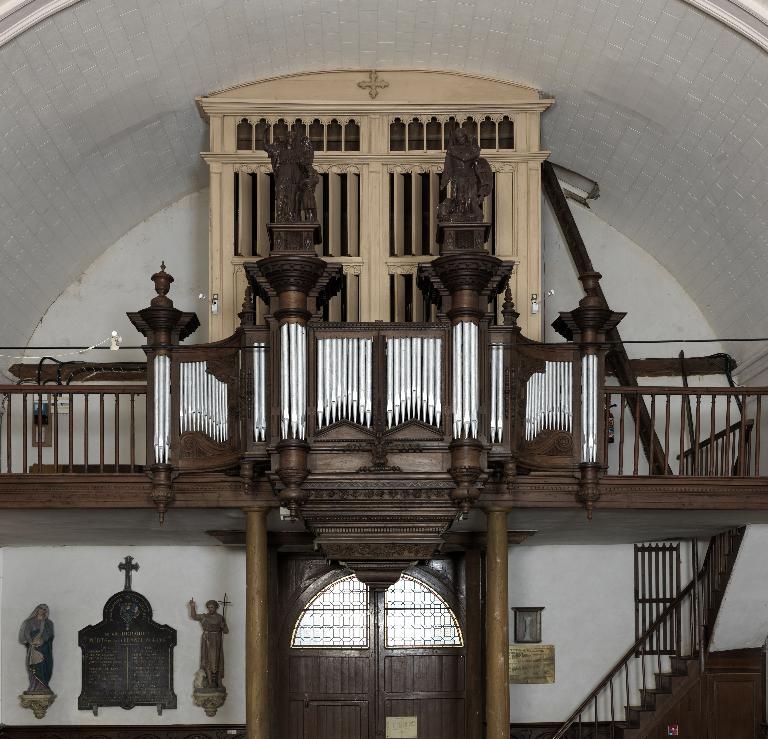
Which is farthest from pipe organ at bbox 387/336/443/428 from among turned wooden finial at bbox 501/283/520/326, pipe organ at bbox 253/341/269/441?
pipe organ at bbox 253/341/269/441

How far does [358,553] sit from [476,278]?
120 inches

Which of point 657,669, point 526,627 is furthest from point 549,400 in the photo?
point 657,669

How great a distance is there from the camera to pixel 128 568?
17.7 m

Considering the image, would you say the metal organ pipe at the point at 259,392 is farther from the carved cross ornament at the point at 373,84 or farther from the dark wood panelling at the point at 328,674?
the dark wood panelling at the point at 328,674

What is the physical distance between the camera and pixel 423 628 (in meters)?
17.9

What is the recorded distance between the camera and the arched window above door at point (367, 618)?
17.9 meters

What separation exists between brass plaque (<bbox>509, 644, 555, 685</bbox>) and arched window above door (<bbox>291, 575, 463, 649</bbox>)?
849 millimetres

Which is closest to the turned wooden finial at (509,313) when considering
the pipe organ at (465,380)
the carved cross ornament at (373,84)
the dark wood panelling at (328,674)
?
the pipe organ at (465,380)

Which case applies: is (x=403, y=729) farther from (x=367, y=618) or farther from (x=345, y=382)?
(x=345, y=382)

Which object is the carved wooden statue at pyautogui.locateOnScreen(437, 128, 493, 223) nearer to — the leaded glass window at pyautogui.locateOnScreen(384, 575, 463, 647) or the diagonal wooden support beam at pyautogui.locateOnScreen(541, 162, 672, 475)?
the diagonal wooden support beam at pyautogui.locateOnScreen(541, 162, 672, 475)

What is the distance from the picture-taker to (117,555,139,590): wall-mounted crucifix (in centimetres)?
1764

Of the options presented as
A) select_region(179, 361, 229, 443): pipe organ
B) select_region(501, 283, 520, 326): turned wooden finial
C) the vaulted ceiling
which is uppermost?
the vaulted ceiling

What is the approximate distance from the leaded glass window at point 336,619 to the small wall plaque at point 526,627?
2070 millimetres

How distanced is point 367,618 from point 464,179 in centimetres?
723
